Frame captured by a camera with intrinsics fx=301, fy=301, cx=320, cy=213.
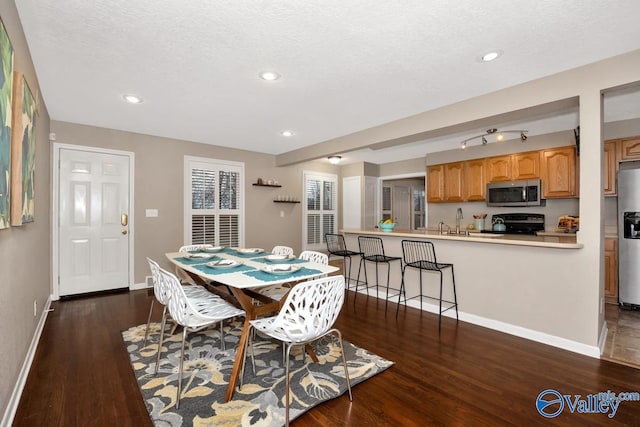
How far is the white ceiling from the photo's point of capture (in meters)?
1.79

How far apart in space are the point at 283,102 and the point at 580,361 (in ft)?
11.7

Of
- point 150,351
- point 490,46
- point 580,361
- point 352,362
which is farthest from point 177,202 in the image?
point 580,361

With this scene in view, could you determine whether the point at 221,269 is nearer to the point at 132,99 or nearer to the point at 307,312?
the point at 307,312

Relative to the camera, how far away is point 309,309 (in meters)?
1.82

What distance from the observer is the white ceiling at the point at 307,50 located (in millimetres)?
1795

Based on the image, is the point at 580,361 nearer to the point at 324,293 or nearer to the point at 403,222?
the point at 324,293

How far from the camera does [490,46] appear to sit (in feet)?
7.06

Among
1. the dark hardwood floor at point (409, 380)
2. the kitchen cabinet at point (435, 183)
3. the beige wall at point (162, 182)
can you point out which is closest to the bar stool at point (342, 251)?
the dark hardwood floor at point (409, 380)

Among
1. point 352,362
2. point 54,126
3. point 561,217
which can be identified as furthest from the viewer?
point 561,217

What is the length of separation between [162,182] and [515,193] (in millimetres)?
5647

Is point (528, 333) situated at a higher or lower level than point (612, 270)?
lower

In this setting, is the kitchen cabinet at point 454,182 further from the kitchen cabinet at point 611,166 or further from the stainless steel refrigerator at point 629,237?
the stainless steel refrigerator at point 629,237

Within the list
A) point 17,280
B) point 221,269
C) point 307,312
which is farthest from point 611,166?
point 17,280

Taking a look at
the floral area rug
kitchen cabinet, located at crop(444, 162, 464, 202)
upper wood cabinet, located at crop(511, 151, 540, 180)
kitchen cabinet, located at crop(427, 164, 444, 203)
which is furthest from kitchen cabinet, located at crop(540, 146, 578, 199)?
the floral area rug
